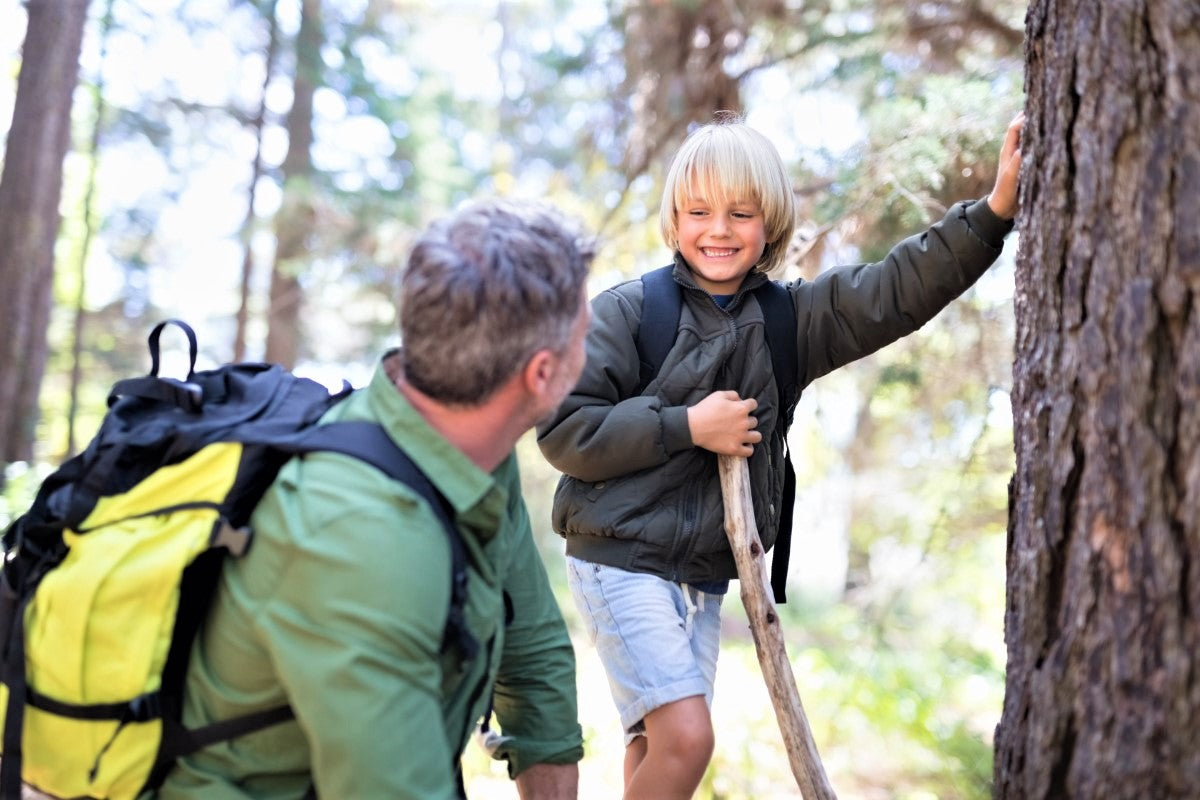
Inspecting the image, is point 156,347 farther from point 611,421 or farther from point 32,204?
point 32,204

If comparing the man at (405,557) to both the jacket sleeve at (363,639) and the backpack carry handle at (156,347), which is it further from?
the backpack carry handle at (156,347)

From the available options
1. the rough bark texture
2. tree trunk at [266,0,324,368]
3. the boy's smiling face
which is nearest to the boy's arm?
the boy's smiling face

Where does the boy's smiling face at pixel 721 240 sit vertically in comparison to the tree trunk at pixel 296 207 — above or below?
below

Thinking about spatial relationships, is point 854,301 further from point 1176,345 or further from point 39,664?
point 39,664

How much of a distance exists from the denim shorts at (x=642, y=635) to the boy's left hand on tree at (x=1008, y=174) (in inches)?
53.2

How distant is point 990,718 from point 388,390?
745 centimetres

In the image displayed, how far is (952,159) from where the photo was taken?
13.3 feet

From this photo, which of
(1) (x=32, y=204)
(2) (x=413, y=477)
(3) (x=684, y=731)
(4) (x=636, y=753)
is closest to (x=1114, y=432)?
(2) (x=413, y=477)

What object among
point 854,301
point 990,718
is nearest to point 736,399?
point 854,301

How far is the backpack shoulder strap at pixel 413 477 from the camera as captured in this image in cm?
188

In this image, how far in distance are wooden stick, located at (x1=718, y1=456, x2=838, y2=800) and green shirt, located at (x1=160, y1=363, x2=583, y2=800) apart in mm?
893

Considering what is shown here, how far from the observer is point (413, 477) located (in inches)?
74.9

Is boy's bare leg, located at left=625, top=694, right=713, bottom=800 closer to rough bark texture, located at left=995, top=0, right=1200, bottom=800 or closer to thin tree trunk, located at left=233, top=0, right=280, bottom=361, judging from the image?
rough bark texture, located at left=995, top=0, right=1200, bottom=800

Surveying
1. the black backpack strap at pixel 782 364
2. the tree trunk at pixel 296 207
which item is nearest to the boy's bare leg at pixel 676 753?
the black backpack strap at pixel 782 364
